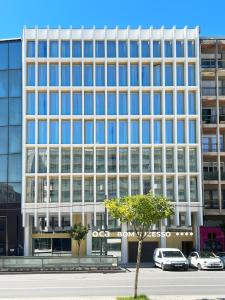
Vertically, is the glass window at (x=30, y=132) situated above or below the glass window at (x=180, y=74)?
below

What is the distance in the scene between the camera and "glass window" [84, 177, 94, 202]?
54656 mm

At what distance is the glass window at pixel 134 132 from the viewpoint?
5562 centimetres

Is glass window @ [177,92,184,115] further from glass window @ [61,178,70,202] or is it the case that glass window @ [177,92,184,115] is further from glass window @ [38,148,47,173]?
glass window @ [38,148,47,173]

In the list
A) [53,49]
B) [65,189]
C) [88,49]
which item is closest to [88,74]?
[88,49]

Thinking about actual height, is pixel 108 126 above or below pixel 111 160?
above

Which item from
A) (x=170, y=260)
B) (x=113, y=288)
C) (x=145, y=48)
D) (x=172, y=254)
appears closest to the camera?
(x=113, y=288)

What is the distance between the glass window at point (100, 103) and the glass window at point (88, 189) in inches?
278

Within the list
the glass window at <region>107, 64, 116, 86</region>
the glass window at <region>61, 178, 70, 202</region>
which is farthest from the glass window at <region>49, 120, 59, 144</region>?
the glass window at <region>107, 64, 116, 86</region>

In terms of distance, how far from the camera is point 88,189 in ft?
181

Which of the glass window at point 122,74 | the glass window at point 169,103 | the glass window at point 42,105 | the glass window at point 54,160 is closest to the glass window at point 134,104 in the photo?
the glass window at point 122,74

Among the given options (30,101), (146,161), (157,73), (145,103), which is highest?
(157,73)

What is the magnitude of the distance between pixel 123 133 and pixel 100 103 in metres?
4.00

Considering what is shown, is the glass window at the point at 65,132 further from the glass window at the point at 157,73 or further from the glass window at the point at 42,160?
the glass window at the point at 157,73

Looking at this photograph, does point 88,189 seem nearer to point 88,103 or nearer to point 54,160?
point 54,160
